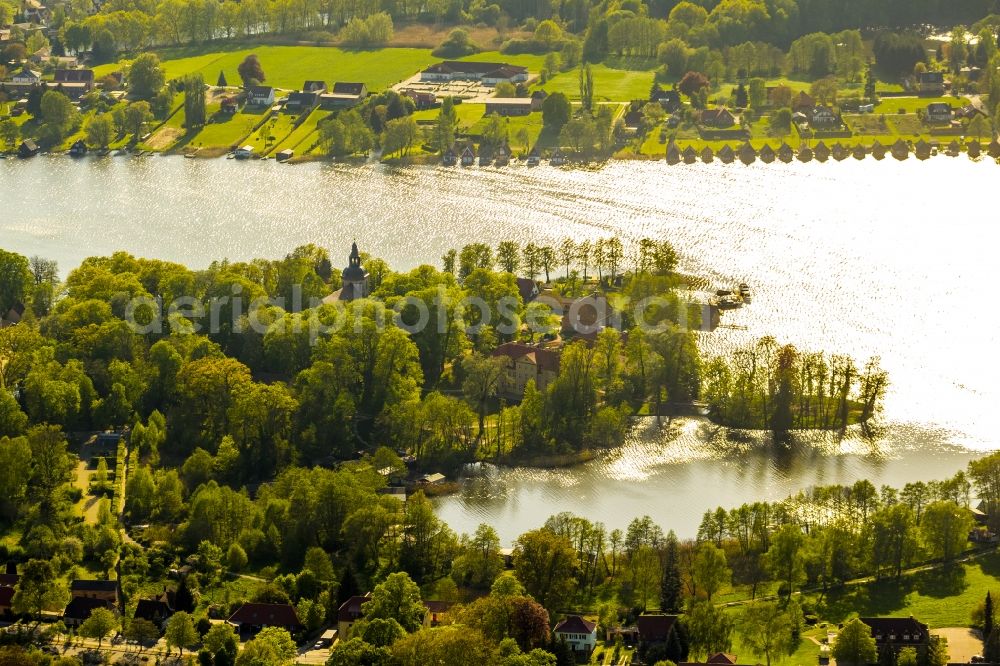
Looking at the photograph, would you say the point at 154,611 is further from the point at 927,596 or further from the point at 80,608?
the point at 927,596

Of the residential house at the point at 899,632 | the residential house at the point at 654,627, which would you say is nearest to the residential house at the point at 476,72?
the residential house at the point at 654,627

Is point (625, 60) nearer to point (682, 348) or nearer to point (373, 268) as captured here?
point (373, 268)

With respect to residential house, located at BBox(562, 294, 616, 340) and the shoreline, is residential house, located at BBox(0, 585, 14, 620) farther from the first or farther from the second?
the shoreline

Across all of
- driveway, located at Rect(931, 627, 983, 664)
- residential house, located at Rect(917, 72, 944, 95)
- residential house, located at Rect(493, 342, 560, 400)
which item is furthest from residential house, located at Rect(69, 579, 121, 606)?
residential house, located at Rect(917, 72, 944, 95)

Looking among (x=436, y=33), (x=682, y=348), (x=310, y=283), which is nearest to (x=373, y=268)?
(x=310, y=283)

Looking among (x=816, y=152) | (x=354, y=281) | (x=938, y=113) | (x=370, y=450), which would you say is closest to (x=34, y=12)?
(x=816, y=152)
